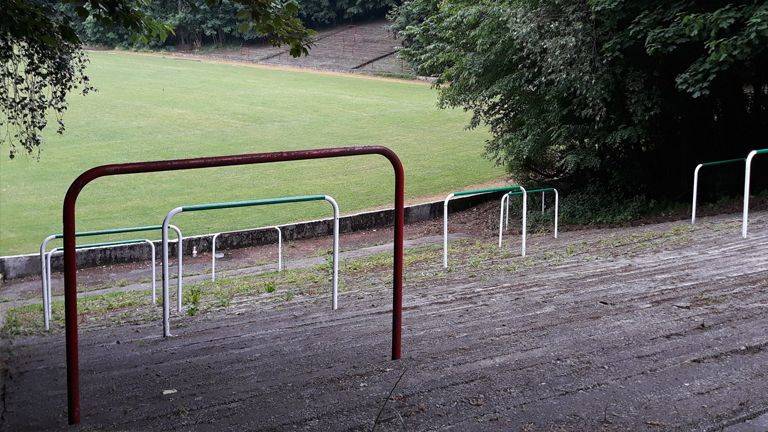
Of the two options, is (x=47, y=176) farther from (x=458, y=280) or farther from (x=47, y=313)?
(x=458, y=280)

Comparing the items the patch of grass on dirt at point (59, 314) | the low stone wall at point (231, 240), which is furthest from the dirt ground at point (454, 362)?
the low stone wall at point (231, 240)

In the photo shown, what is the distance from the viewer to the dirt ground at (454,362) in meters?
4.38

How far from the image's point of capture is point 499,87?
58.5ft

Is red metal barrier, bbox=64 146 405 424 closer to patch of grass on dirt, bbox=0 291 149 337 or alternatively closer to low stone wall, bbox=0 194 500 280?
patch of grass on dirt, bbox=0 291 149 337

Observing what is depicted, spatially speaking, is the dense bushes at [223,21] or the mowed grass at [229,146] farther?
the dense bushes at [223,21]

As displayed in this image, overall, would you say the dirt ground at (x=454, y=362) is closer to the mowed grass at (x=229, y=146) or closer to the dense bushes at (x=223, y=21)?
the mowed grass at (x=229, y=146)

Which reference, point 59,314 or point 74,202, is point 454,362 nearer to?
point 74,202

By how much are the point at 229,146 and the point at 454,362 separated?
28.5 metres

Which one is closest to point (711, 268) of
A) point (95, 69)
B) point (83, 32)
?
point (95, 69)

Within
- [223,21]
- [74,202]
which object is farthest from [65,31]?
[223,21]

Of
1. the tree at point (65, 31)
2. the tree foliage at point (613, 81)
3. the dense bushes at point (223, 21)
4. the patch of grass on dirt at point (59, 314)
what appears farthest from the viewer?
the dense bushes at point (223, 21)

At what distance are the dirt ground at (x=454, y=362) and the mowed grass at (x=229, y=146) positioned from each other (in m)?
14.1

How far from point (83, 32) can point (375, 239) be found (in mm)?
59146

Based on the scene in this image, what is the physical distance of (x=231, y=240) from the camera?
740 inches
